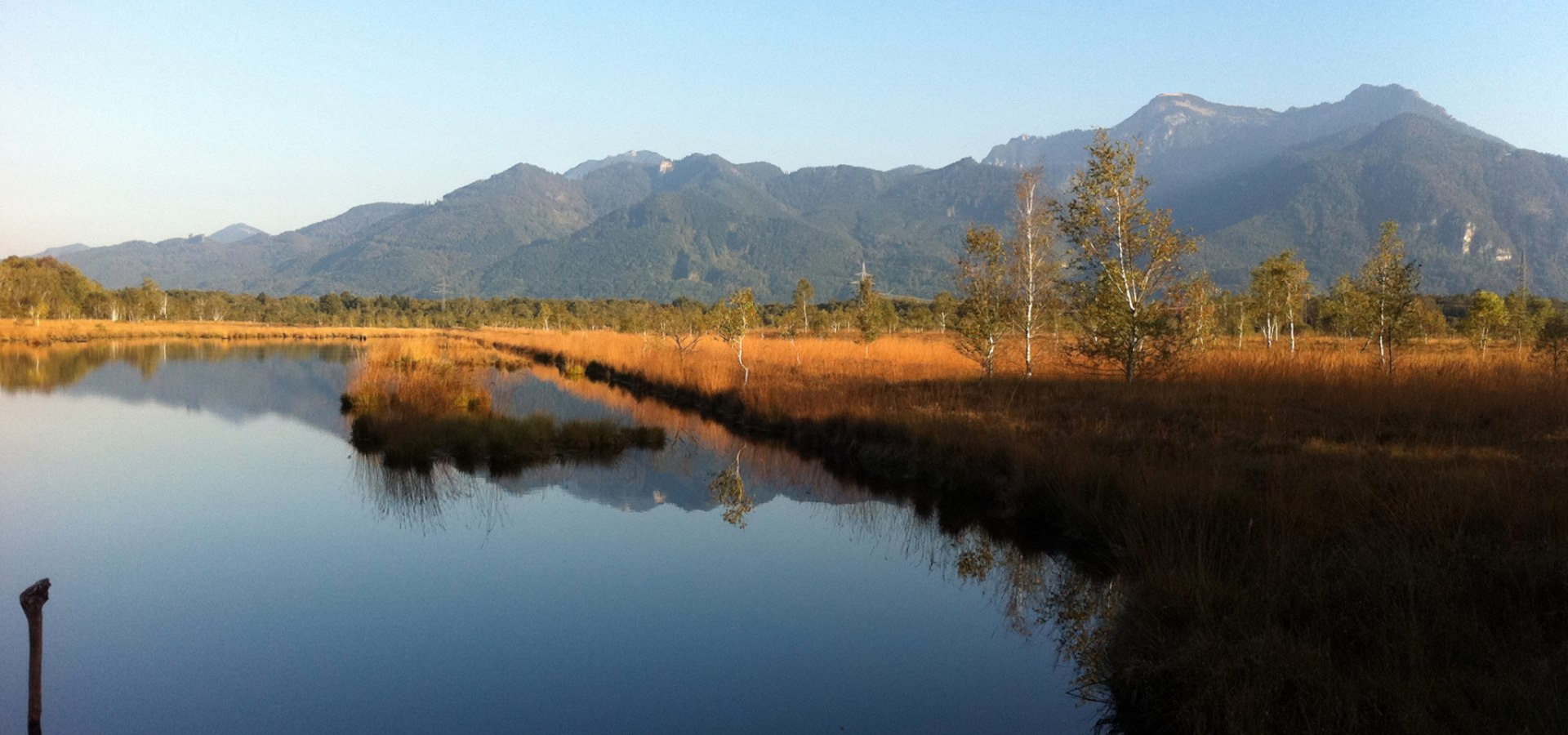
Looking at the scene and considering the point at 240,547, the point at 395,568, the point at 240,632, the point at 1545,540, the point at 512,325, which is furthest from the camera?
the point at 512,325

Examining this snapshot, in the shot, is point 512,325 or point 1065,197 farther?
point 512,325

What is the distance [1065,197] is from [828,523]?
42.6 feet

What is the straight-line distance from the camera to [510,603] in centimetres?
857

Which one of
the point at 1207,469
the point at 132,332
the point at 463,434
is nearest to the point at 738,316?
the point at 463,434

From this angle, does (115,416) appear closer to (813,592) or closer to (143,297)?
(813,592)

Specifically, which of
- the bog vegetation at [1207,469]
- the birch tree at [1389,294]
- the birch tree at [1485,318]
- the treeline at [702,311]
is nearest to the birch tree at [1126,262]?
the bog vegetation at [1207,469]

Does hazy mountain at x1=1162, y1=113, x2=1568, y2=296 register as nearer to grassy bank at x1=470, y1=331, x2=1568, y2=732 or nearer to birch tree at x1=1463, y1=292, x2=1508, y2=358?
birch tree at x1=1463, y1=292, x2=1508, y2=358

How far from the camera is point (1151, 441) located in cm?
1166

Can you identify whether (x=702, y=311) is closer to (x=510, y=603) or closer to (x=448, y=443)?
(x=448, y=443)

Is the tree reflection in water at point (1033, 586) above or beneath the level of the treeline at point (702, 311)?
beneath

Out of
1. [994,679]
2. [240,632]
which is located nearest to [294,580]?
[240,632]

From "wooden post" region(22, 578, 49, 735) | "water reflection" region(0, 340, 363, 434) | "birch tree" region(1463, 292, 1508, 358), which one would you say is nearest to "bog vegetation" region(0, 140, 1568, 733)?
"water reflection" region(0, 340, 363, 434)

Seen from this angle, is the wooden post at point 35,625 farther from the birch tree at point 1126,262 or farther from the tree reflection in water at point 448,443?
the birch tree at point 1126,262

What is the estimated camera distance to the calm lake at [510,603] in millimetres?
6270
